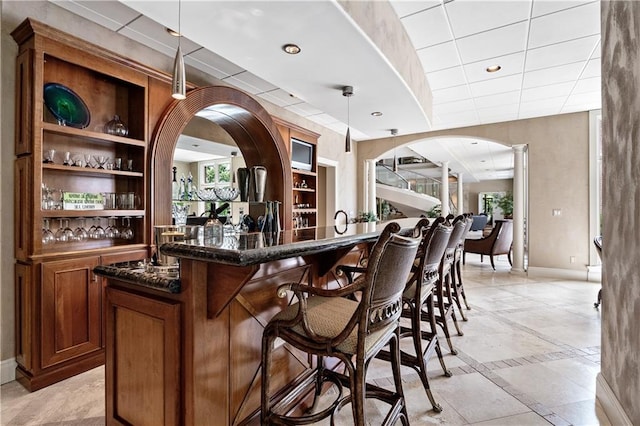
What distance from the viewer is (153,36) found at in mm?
3082

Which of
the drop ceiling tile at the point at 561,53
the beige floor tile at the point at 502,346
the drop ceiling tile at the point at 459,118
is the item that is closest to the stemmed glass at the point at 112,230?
the beige floor tile at the point at 502,346

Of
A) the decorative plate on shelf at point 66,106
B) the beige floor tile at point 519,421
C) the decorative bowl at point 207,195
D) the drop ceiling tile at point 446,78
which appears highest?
the drop ceiling tile at point 446,78

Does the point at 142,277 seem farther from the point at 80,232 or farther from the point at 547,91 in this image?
the point at 547,91

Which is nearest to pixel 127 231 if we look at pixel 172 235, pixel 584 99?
pixel 172 235

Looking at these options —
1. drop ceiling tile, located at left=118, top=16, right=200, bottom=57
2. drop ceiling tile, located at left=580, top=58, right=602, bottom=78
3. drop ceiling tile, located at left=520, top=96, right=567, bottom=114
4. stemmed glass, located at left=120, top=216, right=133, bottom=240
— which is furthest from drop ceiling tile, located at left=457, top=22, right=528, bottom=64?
stemmed glass, located at left=120, top=216, right=133, bottom=240

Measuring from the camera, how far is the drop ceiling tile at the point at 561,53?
3.42 metres

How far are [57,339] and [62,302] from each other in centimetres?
26

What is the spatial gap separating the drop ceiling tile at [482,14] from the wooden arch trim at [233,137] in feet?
7.86

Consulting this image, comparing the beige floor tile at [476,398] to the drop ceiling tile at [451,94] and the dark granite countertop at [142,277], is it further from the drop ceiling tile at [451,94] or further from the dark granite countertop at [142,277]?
the drop ceiling tile at [451,94]

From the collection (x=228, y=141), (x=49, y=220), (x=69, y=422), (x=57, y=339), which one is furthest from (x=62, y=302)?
(x=228, y=141)

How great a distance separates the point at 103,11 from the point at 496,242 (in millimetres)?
6796

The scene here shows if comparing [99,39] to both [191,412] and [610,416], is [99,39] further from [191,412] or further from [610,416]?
[610,416]

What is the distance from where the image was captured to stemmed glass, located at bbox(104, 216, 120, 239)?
2924 mm

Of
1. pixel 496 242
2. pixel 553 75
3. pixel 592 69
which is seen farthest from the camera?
pixel 496 242
